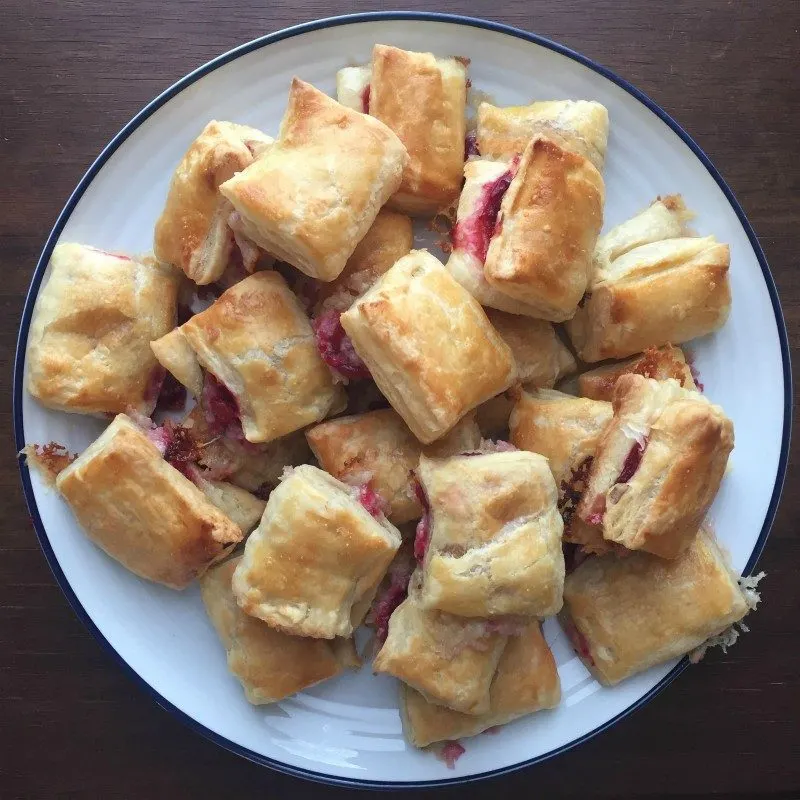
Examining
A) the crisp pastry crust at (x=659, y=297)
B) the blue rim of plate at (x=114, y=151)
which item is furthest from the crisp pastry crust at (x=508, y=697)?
the crisp pastry crust at (x=659, y=297)

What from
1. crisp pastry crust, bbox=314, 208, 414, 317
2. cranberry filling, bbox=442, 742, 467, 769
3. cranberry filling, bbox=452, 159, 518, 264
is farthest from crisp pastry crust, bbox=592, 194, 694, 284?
cranberry filling, bbox=442, 742, 467, 769

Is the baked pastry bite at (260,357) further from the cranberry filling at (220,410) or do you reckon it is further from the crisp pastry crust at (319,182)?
the crisp pastry crust at (319,182)

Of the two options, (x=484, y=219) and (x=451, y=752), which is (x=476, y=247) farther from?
(x=451, y=752)

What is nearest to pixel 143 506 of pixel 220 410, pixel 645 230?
pixel 220 410

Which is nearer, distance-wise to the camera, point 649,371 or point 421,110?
point 421,110

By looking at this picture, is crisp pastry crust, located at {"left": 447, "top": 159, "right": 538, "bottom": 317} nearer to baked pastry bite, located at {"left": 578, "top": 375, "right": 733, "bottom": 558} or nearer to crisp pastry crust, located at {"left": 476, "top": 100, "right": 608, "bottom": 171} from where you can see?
crisp pastry crust, located at {"left": 476, "top": 100, "right": 608, "bottom": 171}

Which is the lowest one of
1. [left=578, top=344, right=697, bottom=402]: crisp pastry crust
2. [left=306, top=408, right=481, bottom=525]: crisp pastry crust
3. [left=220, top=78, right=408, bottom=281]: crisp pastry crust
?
[left=306, top=408, right=481, bottom=525]: crisp pastry crust
